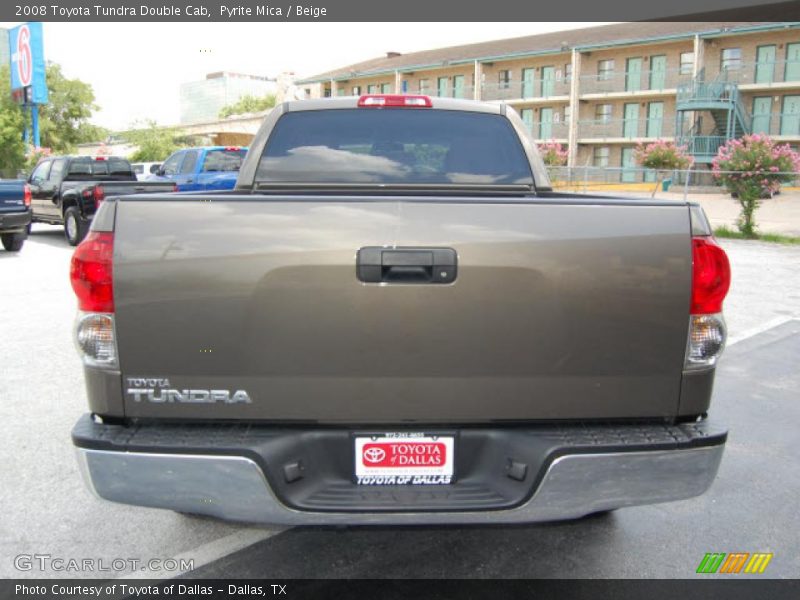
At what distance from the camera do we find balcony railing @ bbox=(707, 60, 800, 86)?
3910cm

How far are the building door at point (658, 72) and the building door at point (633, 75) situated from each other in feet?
2.60

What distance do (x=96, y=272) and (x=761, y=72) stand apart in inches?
1781

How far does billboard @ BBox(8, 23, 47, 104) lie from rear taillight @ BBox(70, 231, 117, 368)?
1863 inches

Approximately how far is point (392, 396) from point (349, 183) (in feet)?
6.31

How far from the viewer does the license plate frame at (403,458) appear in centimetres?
259

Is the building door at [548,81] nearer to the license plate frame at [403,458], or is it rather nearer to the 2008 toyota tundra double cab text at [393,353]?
the 2008 toyota tundra double cab text at [393,353]

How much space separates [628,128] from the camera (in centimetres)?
4581

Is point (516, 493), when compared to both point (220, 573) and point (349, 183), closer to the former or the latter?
point (220, 573)

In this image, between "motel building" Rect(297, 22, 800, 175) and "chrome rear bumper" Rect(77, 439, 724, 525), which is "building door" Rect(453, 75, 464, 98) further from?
"chrome rear bumper" Rect(77, 439, 724, 525)

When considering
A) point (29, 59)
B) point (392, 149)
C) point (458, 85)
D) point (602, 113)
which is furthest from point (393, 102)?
point (458, 85)

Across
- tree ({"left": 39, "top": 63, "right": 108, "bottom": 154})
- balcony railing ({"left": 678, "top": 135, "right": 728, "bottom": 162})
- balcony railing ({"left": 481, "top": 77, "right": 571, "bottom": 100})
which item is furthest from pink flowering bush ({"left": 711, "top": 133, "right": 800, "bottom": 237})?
tree ({"left": 39, "top": 63, "right": 108, "bottom": 154})

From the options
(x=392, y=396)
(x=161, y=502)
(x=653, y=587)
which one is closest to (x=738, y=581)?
(x=653, y=587)

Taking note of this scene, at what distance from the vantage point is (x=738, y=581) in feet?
10.4

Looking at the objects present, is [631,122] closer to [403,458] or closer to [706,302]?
[706,302]
